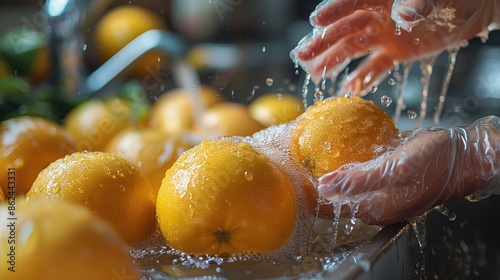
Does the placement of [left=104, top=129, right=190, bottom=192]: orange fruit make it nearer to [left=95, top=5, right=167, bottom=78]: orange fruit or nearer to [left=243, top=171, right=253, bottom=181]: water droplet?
[left=243, top=171, right=253, bottom=181]: water droplet

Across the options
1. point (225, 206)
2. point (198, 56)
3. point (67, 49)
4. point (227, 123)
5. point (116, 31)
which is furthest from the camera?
point (198, 56)

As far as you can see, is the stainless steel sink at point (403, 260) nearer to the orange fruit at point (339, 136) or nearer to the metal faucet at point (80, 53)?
the orange fruit at point (339, 136)

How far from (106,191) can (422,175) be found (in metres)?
0.44

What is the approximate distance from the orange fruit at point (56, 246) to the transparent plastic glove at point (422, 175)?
1.17ft

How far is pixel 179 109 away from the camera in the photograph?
68.2 inches

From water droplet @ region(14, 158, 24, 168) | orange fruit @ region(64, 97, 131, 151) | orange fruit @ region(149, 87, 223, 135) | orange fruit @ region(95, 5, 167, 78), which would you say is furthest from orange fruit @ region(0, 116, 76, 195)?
orange fruit @ region(95, 5, 167, 78)

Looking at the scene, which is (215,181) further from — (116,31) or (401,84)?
(116,31)

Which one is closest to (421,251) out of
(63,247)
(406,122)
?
(63,247)

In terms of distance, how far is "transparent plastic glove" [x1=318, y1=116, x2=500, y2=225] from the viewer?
87cm

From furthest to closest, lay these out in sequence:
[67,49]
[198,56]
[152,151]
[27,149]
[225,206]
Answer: [198,56], [67,49], [152,151], [27,149], [225,206]

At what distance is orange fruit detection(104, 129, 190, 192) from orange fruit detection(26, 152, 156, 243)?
0.63ft

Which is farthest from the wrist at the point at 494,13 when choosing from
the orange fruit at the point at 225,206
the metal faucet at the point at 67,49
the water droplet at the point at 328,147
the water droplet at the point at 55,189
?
the metal faucet at the point at 67,49

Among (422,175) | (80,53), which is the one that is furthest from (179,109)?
(422,175)

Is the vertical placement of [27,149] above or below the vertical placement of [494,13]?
above
